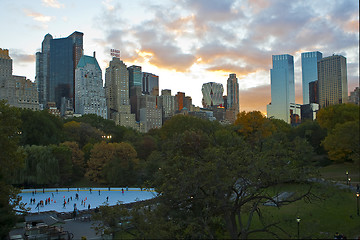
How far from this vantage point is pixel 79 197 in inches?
1515

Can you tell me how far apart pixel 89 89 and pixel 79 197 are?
468 ft

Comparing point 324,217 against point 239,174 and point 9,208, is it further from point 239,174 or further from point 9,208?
point 9,208

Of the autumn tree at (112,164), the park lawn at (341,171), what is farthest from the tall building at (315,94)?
the autumn tree at (112,164)

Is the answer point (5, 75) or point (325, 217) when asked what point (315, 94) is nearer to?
point (325, 217)

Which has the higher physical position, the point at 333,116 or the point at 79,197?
the point at 333,116

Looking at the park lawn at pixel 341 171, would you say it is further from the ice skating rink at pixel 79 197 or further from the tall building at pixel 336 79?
the ice skating rink at pixel 79 197

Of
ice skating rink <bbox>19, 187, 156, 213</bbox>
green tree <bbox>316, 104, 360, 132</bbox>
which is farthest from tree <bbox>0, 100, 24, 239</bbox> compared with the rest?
green tree <bbox>316, 104, 360, 132</bbox>

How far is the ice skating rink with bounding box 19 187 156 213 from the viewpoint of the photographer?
33444mm

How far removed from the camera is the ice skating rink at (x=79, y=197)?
33.4 metres

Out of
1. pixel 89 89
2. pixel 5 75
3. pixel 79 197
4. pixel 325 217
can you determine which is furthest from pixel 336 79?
pixel 89 89

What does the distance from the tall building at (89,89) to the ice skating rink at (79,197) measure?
13125 cm

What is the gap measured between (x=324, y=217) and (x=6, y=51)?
157593 mm

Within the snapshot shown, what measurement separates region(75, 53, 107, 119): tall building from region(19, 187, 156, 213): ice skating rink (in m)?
131

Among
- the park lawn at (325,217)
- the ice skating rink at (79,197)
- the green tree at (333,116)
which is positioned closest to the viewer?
the park lawn at (325,217)
